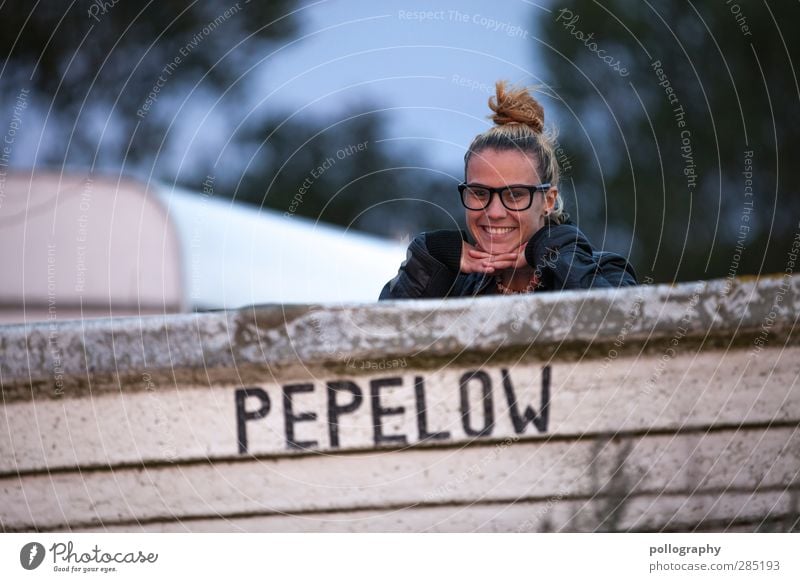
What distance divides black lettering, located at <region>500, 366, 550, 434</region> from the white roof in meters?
2.50

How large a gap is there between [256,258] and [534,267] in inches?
113

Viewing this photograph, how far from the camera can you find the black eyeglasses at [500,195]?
1.98 metres

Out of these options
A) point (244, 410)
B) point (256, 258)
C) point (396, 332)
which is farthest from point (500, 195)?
point (256, 258)

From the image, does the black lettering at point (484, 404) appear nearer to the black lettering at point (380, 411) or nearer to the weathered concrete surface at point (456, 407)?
→ the weathered concrete surface at point (456, 407)

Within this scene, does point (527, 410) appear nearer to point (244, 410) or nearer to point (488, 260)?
point (488, 260)

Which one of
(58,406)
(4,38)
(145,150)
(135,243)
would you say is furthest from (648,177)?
(58,406)

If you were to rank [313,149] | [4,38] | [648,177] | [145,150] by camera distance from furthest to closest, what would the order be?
1. [313,149]
2. [648,177]
3. [145,150]
4. [4,38]

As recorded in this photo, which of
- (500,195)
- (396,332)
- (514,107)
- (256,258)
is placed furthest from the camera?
(256,258)

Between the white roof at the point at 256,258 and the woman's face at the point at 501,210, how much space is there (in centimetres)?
222

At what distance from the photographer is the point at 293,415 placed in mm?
1740

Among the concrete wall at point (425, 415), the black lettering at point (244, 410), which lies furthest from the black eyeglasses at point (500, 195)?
the black lettering at point (244, 410)

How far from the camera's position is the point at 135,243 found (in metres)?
4.05
